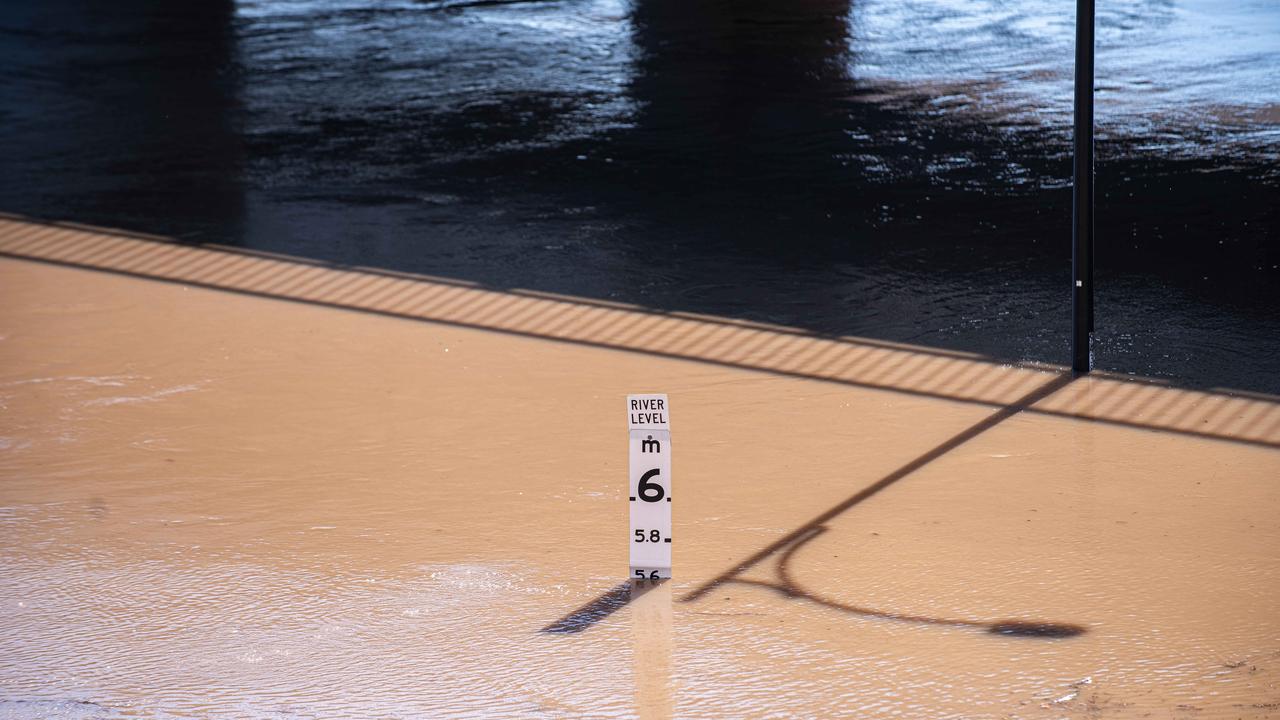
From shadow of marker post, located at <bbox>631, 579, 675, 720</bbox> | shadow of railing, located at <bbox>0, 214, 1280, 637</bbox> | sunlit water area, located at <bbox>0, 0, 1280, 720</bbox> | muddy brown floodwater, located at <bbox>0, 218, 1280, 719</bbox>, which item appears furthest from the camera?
shadow of railing, located at <bbox>0, 214, 1280, 637</bbox>

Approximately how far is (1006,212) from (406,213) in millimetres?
4828

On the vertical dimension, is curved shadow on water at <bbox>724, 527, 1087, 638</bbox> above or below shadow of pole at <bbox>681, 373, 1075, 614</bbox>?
below

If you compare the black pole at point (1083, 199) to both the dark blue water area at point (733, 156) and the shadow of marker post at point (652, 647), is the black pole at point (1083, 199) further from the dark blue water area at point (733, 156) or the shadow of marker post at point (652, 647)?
the shadow of marker post at point (652, 647)

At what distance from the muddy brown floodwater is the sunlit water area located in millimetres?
23

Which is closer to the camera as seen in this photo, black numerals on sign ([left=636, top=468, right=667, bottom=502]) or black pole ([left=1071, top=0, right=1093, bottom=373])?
black numerals on sign ([left=636, top=468, right=667, bottom=502])

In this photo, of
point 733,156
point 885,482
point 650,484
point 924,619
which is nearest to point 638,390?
point 885,482

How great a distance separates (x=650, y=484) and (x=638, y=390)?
260cm

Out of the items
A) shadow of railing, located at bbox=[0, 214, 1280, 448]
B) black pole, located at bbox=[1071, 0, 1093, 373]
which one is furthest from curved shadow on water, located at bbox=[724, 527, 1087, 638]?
black pole, located at bbox=[1071, 0, 1093, 373]

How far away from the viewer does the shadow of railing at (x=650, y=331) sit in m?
7.92

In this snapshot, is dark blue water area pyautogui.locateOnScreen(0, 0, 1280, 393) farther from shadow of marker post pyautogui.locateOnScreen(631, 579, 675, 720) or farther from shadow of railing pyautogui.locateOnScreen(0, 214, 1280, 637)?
shadow of marker post pyautogui.locateOnScreen(631, 579, 675, 720)

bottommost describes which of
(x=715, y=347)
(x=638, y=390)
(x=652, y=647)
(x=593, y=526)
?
(x=652, y=647)

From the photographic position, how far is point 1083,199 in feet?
27.5

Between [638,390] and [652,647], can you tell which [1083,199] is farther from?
[652,647]

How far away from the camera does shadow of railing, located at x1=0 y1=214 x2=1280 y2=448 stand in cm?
792
